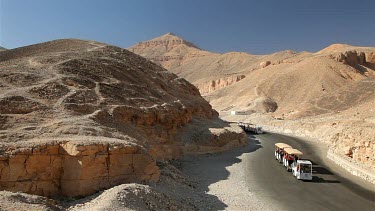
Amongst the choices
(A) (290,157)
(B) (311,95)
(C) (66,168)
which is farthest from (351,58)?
(C) (66,168)

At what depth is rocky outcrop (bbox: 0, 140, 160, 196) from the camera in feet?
50.9

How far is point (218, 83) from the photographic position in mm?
123812

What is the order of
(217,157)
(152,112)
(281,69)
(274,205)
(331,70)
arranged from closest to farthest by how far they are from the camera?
(274,205)
(152,112)
(217,157)
(331,70)
(281,69)

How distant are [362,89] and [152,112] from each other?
191 feet

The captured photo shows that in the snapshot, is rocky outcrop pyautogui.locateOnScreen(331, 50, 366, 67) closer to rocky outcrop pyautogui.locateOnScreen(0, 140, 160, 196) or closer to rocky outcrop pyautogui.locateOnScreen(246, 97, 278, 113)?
rocky outcrop pyautogui.locateOnScreen(246, 97, 278, 113)

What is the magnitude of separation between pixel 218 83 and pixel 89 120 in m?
104

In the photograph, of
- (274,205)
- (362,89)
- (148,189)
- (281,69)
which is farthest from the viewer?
(281,69)

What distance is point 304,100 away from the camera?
259ft

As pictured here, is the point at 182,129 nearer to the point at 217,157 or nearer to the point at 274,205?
the point at 217,157

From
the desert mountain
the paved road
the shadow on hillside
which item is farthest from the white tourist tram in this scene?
the desert mountain

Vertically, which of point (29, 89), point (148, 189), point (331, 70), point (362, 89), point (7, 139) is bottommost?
point (148, 189)

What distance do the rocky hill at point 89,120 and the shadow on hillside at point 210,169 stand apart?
118 cm

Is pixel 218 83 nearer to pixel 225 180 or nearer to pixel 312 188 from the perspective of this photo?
pixel 225 180

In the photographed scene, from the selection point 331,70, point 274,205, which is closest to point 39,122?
point 274,205
